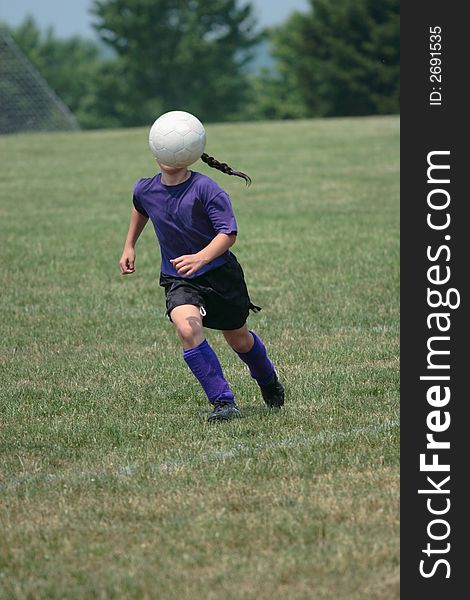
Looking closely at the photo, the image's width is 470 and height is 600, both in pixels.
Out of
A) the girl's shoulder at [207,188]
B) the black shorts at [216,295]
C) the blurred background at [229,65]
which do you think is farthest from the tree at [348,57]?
the girl's shoulder at [207,188]

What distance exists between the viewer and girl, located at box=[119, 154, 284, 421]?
625 cm

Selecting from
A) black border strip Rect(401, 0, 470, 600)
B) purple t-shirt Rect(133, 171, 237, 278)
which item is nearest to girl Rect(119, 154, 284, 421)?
purple t-shirt Rect(133, 171, 237, 278)

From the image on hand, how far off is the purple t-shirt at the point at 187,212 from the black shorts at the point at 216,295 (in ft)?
0.18

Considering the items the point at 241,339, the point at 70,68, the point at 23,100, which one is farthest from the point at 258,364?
the point at 70,68

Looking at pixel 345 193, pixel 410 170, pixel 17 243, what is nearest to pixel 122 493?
pixel 410 170

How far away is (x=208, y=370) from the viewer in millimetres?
6426

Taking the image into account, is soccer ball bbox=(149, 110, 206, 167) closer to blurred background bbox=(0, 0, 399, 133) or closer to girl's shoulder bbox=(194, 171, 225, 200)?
girl's shoulder bbox=(194, 171, 225, 200)

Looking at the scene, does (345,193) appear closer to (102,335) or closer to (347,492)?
(102,335)

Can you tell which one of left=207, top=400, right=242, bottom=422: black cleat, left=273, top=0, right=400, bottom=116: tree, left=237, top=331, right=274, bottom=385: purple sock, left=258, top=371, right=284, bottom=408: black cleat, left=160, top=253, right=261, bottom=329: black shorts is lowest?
left=207, top=400, right=242, bottom=422: black cleat

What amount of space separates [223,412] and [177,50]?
7317cm

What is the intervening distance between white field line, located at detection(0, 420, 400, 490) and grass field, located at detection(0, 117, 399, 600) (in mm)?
20

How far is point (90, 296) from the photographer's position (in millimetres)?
11023

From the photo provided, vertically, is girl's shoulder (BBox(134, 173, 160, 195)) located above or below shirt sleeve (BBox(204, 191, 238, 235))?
above

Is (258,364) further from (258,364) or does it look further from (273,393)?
(273,393)
